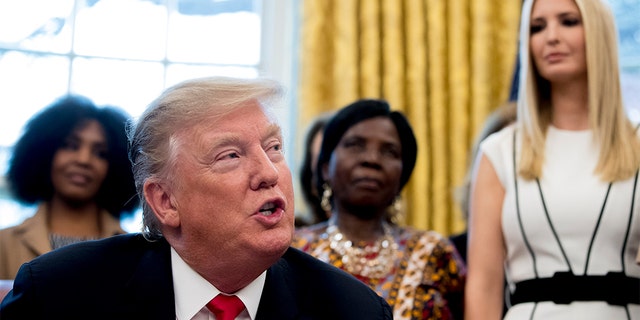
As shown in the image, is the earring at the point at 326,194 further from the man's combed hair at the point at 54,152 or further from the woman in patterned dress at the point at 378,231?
the man's combed hair at the point at 54,152

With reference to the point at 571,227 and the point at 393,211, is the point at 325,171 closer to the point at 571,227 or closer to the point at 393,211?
the point at 393,211

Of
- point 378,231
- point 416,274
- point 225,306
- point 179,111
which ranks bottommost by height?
point 416,274

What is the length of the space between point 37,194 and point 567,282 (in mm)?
2084

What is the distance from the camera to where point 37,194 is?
3.51 meters

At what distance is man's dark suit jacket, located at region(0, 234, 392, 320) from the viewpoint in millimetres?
1869

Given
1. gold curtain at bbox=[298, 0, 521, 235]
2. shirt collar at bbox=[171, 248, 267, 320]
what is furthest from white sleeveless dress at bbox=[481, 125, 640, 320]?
gold curtain at bbox=[298, 0, 521, 235]

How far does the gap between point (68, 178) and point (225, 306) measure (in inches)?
64.6

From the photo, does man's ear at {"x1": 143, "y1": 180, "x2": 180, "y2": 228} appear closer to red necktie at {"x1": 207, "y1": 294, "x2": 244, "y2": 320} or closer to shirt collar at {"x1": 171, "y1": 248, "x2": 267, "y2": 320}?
shirt collar at {"x1": 171, "y1": 248, "x2": 267, "y2": 320}

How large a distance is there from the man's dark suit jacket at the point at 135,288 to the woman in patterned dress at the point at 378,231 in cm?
93

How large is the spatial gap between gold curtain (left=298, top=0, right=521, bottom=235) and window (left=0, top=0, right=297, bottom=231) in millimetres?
264

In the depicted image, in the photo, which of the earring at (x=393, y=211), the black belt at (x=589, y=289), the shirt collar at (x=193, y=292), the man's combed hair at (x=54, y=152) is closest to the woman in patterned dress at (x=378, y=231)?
the earring at (x=393, y=211)

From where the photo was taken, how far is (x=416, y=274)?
3.12m

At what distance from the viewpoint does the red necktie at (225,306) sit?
1960 millimetres

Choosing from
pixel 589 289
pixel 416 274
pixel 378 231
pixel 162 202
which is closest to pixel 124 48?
pixel 378 231
